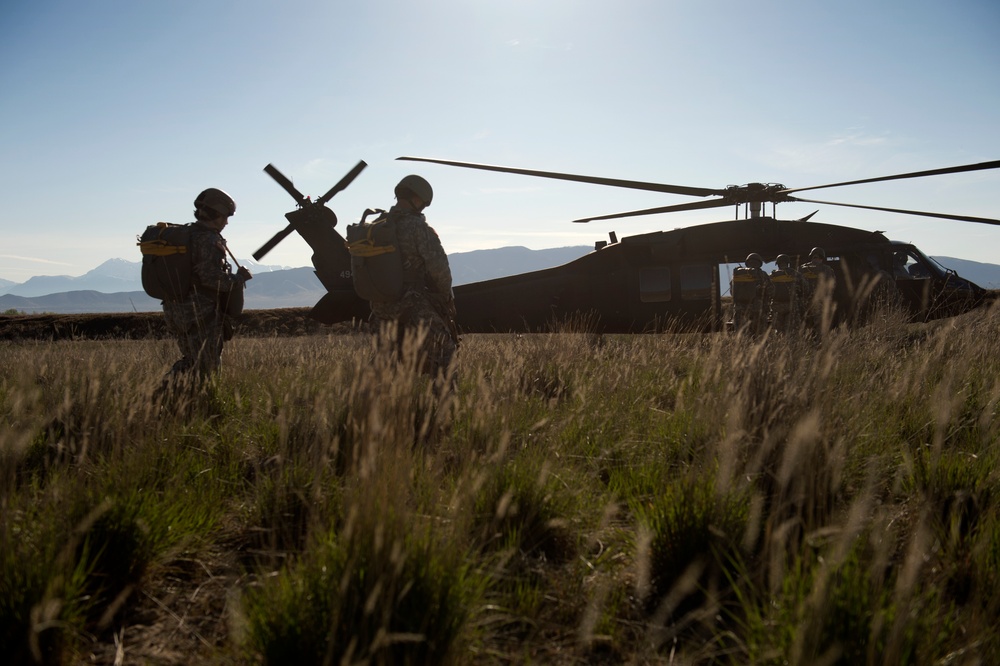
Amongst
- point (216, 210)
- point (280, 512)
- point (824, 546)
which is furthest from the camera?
point (216, 210)

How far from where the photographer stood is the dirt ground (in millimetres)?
21062

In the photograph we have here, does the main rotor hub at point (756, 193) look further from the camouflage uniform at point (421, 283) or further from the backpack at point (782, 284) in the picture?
the camouflage uniform at point (421, 283)

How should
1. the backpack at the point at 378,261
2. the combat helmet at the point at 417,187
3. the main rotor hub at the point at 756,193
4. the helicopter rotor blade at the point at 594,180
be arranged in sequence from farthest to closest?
the main rotor hub at the point at 756,193, the helicopter rotor blade at the point at 594,180, the combat helmet at the point at 417,187, the backpack at the point at 378,261

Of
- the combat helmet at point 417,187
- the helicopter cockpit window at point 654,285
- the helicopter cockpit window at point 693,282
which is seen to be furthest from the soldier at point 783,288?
the combat helmet at point 417,187

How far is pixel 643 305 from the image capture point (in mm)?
10305

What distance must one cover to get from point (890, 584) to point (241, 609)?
2.07 meters

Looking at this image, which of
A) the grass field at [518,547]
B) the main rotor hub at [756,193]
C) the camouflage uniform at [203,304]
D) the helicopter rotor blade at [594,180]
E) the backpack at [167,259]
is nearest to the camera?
the grass field at [518,547]

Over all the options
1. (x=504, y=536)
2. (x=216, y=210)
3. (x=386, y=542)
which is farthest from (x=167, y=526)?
(x=216, y=210)

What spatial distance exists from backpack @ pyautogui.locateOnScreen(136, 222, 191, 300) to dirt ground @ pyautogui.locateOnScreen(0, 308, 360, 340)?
15562 mm

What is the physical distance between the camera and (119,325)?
2219cm

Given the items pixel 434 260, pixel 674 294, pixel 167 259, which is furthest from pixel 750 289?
pixel 167 259

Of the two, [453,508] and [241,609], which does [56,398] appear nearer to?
[241,609]

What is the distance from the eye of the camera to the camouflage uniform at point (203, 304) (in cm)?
550

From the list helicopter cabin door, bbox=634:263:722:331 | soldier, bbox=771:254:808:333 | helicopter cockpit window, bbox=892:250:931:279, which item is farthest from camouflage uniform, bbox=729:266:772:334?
helicopter cockpit window, bbox=892:250:931:279
